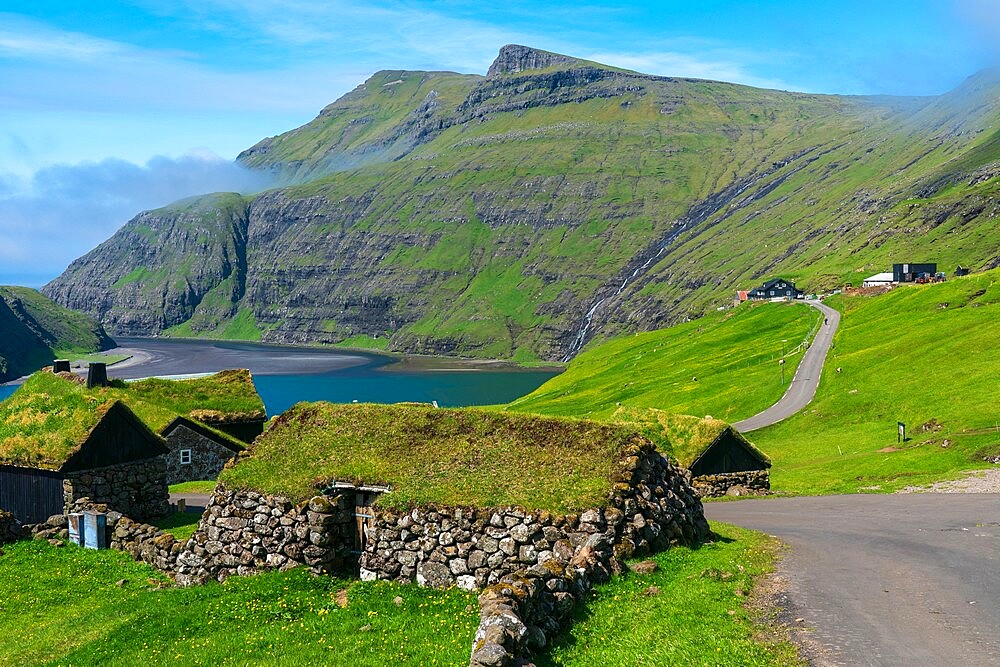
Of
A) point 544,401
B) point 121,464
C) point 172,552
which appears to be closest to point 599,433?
point 172,552

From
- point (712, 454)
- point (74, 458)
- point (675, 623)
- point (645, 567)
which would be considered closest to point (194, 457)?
point (74, 458)

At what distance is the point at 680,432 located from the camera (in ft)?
175

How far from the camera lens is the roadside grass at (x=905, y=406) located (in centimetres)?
5844

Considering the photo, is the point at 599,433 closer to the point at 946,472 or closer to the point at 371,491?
the point at 371,491

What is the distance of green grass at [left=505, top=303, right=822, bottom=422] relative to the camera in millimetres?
114500

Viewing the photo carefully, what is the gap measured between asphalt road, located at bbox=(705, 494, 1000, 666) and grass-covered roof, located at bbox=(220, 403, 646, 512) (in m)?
6.73

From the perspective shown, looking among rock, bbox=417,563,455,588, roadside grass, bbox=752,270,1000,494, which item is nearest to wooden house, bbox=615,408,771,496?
roadside grass, bbox=752,270,1000,494

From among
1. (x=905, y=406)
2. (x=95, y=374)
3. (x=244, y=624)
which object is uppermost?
(x=95, y=374)

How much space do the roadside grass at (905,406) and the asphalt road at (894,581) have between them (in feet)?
50.3

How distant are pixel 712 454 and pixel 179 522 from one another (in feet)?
107

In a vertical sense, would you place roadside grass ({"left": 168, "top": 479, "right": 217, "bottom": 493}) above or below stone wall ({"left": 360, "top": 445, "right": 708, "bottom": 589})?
below

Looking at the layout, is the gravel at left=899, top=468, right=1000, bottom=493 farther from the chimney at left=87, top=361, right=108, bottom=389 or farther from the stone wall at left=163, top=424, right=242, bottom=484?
the chimney at left=87, top=361, right=108, bottom=389

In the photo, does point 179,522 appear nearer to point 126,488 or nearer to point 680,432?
point 126,488

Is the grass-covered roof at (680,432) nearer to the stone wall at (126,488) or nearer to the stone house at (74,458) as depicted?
the stone wall at (126,488)
